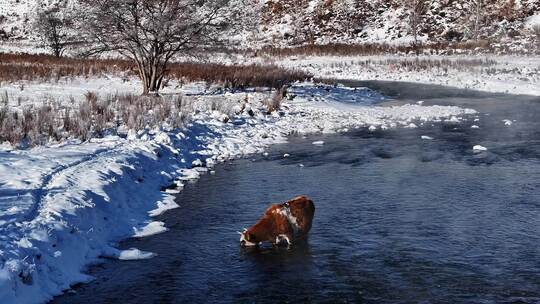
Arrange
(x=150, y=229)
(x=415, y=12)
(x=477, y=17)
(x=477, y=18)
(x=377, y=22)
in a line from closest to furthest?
(x=150, y=229), (x=477, y=18), (x=477, y=17), (x=415, y=12), (x=377, y=22)

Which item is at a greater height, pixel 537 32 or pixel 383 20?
pixel 383 20

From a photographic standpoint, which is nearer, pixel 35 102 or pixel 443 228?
pixel 443 228

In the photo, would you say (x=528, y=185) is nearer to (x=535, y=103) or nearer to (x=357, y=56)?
(x=535, y=103)

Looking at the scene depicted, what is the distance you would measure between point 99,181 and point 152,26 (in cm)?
1224

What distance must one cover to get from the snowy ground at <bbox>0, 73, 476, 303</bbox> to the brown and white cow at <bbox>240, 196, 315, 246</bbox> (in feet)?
5.14

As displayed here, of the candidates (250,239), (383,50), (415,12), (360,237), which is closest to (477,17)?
(415,12)

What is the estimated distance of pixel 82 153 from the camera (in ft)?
40.6

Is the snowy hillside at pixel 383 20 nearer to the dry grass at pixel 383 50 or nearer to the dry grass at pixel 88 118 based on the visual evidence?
the dry grass at pixel 383 50

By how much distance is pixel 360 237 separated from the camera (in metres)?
9.00

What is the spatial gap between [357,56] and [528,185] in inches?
1536

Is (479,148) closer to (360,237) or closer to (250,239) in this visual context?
(360,237)

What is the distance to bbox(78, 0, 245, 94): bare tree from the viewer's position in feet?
70.6

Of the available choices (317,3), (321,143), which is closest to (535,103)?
(321,143)

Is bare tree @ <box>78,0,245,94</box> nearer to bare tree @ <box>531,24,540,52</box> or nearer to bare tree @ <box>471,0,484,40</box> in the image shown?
bare tree @ <box>531,24,540,52</box>
